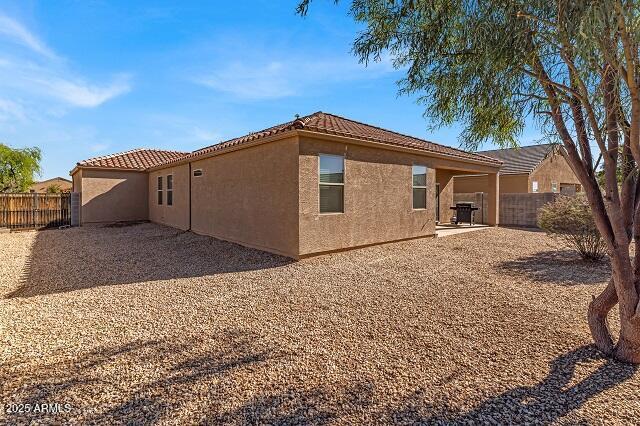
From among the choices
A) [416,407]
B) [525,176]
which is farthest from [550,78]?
[525,176]

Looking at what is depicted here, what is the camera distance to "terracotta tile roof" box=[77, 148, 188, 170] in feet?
56.0

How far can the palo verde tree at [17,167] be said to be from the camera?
27312 millimetres

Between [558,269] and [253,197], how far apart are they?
821cm

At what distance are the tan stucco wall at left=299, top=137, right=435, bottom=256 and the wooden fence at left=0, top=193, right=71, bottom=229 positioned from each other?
15.5 m

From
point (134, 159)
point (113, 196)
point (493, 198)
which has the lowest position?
point (493, 198)

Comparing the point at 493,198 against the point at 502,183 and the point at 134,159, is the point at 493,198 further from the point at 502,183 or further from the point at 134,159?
the point at 134,159

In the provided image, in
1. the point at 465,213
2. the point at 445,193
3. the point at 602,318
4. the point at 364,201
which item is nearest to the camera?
the point at 602,318

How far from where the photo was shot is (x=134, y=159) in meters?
19.1

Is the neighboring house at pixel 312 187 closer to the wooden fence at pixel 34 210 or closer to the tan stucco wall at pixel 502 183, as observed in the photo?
the wooden fence at pixel 34 210

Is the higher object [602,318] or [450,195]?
[450,195]

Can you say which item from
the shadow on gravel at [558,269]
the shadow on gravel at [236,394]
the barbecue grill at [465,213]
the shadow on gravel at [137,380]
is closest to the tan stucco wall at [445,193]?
the barbecue grill at [465,213]

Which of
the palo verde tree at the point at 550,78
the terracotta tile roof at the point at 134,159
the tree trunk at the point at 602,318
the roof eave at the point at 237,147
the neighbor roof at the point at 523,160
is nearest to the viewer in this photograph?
the palo verde tree at the point at 550,78

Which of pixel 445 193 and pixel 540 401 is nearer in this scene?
pixel 540 401

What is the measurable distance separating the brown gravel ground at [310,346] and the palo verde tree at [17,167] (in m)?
27.0
